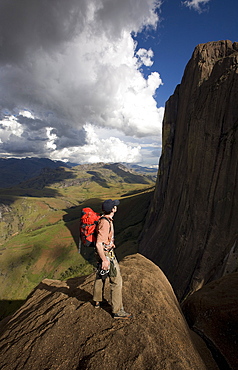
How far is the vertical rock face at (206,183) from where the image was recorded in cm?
2464

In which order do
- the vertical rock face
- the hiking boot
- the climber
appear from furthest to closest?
1. the vertical rock face
2. the hiking boot
3. the climber

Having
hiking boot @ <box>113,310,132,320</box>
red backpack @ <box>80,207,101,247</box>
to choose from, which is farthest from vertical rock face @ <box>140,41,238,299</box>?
red backpack @ <box>80,207,101,247</box>

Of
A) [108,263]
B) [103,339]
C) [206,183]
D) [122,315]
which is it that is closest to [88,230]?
[108,263]

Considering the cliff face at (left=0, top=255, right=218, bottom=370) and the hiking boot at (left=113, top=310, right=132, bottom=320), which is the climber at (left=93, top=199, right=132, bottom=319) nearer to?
the hiking boot at (left=113, top=310, right=132, bottom=320)

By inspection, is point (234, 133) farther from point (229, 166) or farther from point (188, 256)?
point (188, 256)

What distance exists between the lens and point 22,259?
303 ft

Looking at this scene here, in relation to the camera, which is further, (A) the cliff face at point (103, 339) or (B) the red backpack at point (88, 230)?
(B) the red backpack at point (88, 230)

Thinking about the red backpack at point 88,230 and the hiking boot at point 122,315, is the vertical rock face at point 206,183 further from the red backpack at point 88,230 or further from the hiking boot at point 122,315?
the red backpack at point 88,230

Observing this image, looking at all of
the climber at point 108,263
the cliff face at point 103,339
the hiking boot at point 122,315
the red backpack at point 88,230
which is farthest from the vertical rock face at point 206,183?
the red backpack at point 88,230

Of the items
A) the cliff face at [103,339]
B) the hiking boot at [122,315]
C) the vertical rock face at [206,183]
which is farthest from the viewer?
the vertical rock face at [206,183]

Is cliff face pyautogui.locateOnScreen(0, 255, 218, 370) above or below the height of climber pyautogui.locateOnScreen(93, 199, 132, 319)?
below

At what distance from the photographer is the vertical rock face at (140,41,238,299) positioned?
24.6 metres

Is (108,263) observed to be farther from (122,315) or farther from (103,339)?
(103,339)

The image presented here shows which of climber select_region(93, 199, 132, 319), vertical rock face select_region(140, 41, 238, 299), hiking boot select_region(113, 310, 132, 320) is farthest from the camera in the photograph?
vertical rock face select_region(140, 41, 238, 299)
